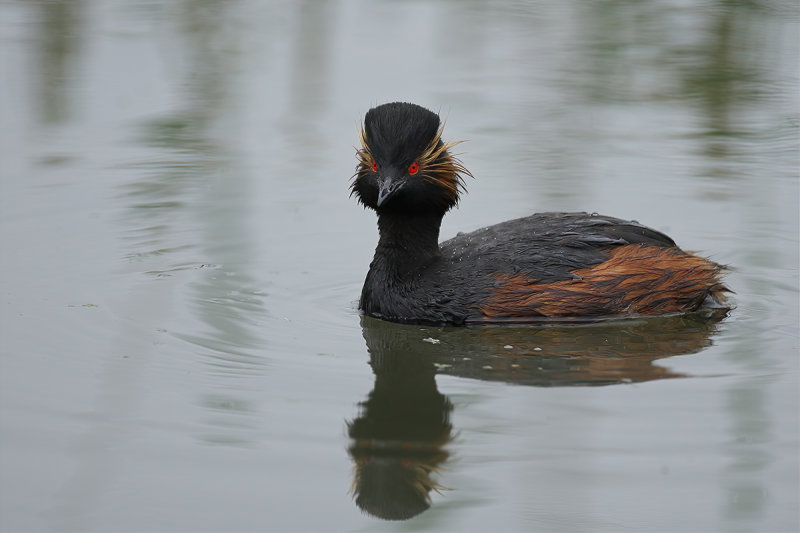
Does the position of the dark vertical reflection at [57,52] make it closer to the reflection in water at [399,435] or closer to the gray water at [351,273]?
the gray water at [351,273]

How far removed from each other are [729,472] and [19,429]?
3.37 meters

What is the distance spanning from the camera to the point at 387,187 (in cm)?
788

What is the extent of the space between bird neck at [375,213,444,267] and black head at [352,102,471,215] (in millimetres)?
59

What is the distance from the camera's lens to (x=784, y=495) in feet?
17.1

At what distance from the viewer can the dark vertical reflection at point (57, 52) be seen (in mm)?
12961

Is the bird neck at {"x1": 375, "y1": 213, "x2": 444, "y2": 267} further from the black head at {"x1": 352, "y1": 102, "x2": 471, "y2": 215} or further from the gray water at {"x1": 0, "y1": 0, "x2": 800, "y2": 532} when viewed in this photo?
the gray water at {"x1": 0, "y1": 0, "x2": 800, "y2": 532}

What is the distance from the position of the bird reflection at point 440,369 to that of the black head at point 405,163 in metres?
0.86

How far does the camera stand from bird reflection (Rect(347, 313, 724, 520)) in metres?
5.50

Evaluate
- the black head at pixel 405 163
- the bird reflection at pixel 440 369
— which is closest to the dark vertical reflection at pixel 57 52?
the black head at pixel 405 163

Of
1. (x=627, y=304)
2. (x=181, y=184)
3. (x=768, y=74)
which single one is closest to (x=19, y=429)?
(x=627, y=304)

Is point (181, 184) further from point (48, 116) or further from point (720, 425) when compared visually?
point (720, 425)

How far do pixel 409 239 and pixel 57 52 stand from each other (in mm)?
8253

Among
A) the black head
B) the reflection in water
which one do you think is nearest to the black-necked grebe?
the black head

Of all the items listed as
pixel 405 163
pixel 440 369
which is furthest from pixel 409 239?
pixel 440 369
